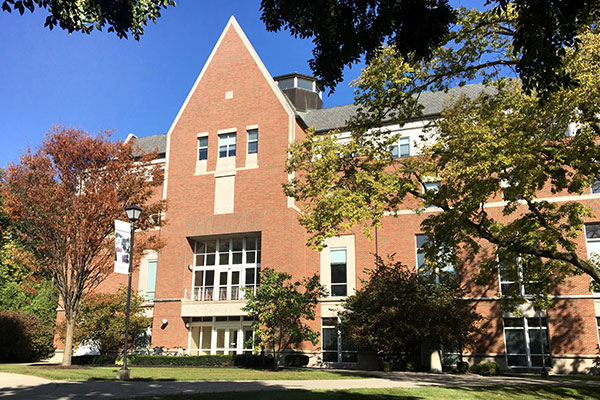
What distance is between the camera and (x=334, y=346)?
31.1 m

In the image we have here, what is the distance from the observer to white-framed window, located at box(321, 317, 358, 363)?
30578 millimetres

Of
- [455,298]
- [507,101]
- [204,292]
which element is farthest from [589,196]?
[204,292]

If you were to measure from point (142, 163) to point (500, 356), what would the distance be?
69.8ft

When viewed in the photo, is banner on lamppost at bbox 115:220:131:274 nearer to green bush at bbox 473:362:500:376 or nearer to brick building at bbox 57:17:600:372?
brick building at bbox 57:17:600:372

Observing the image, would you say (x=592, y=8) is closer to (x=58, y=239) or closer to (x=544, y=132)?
(x=544, y=132)

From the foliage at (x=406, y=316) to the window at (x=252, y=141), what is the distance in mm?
12521

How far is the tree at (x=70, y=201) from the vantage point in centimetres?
2002

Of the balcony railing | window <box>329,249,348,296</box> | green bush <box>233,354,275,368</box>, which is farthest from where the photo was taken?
window <box>329,249,348,296</box>

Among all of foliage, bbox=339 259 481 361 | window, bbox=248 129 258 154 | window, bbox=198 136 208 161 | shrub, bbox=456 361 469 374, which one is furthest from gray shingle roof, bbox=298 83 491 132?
shrub, bbox=456 361 469 374

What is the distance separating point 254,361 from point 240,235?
891cm

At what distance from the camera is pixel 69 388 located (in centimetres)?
1191

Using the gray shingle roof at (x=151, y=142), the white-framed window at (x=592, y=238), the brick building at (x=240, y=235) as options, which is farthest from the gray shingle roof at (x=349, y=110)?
the gray shingle roof at (x=151, y=142)

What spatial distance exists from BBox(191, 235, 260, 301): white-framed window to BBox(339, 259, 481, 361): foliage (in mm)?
8470

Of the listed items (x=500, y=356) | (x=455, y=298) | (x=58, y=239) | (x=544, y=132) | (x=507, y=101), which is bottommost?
(x=500, y=356)
